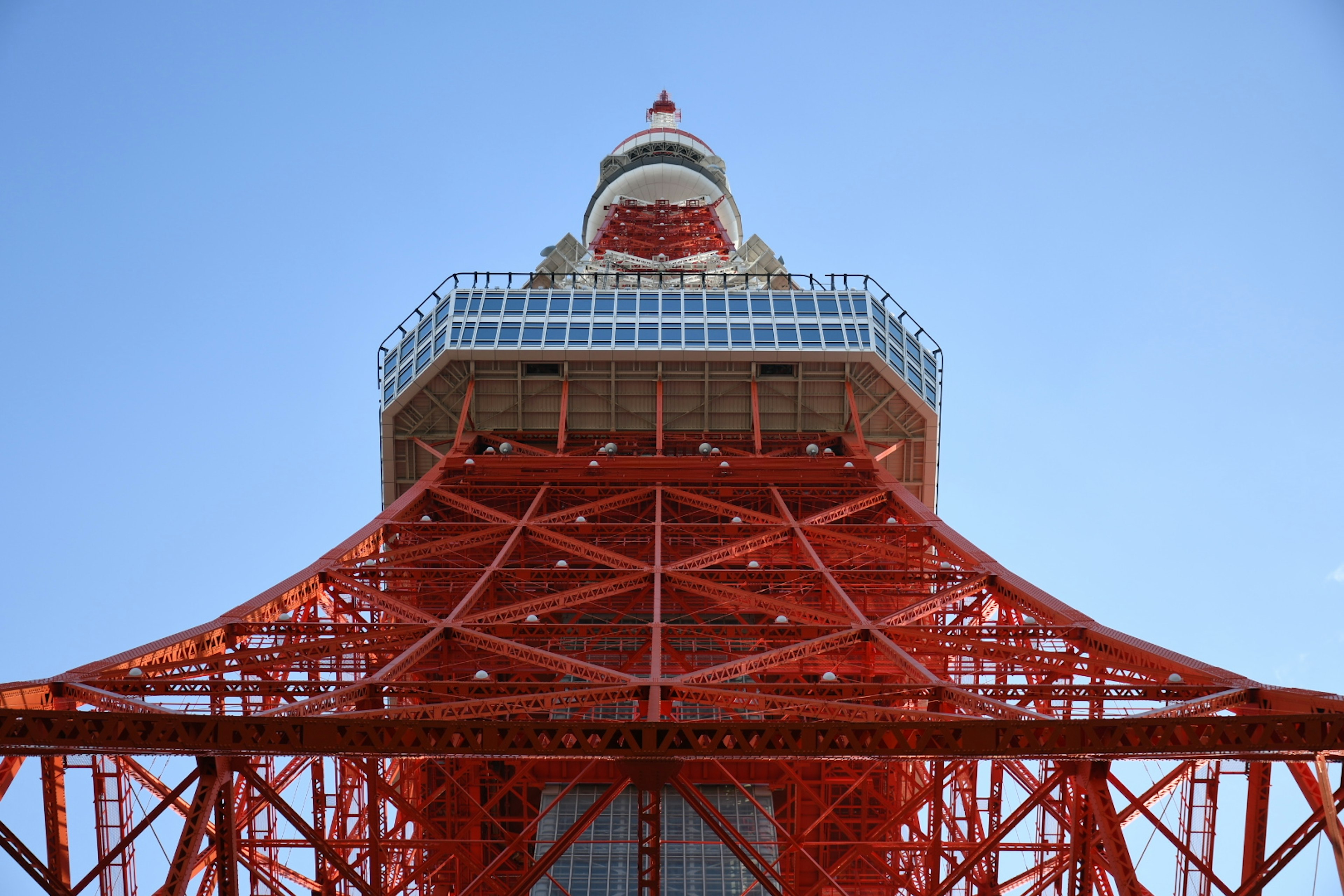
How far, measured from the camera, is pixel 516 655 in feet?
69.2

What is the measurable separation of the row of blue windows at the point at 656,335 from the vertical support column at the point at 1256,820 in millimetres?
23083

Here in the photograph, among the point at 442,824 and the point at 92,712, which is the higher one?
the point at 92,712

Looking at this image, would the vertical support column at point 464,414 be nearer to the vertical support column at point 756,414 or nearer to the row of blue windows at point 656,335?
the row of blue windows at point 656,335

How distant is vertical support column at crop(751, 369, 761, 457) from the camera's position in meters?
36.3

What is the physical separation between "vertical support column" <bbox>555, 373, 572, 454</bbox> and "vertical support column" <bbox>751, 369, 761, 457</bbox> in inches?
92.9

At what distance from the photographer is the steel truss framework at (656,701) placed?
14.8m

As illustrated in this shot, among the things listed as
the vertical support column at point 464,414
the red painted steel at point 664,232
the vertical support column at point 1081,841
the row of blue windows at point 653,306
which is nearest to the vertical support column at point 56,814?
the vertical support column at point 1081,841

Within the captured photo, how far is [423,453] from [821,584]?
15.3 metres

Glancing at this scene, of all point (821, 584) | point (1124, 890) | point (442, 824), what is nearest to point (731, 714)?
point (821, 584)

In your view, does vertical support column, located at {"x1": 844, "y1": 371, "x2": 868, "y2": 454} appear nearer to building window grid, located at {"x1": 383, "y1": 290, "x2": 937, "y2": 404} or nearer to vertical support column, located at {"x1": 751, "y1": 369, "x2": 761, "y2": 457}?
building window grid, located at {"x1": 383, "y1": 290, "x2": 937, "y2": 404}

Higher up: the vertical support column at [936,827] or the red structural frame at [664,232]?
the red structural frame at [664,232]

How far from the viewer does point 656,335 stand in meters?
38.9

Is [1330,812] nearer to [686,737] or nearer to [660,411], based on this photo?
[686,737]

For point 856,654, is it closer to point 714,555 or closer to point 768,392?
point 714,555
